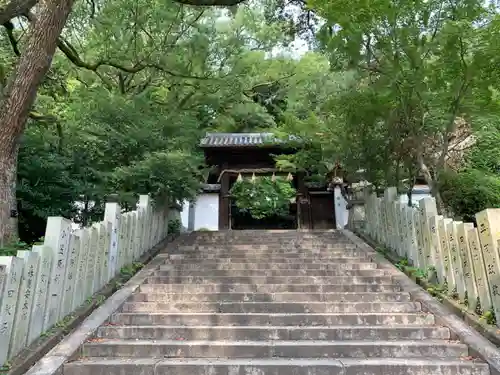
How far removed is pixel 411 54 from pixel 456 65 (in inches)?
27.5

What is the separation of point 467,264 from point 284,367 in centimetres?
274

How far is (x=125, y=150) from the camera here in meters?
8.95

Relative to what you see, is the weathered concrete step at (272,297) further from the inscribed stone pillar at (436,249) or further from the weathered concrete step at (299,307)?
the inscribed stone pillar at (436,249)

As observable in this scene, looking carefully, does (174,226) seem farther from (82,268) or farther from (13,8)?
(13,8)

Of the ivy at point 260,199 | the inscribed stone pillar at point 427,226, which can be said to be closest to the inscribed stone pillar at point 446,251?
the inscribed stone pillar at point 427,226

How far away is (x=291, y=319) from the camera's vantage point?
5227 millimetres

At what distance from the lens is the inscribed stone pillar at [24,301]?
407cm

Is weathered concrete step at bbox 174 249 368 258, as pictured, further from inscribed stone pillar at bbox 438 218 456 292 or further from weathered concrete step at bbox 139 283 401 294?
inscribed stone pillar at bbox 438 218 456 292

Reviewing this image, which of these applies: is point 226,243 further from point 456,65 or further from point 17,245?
point 456,65

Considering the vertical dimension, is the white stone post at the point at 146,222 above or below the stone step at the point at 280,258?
above

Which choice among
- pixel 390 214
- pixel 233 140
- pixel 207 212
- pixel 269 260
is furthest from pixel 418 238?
pixel 233 140

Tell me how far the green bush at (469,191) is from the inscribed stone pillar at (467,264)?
Result: 3.75 m

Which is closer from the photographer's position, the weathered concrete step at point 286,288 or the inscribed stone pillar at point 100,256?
the inscribed stone pillar at point 100,256

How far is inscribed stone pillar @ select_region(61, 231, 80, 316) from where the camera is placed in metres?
5.15
